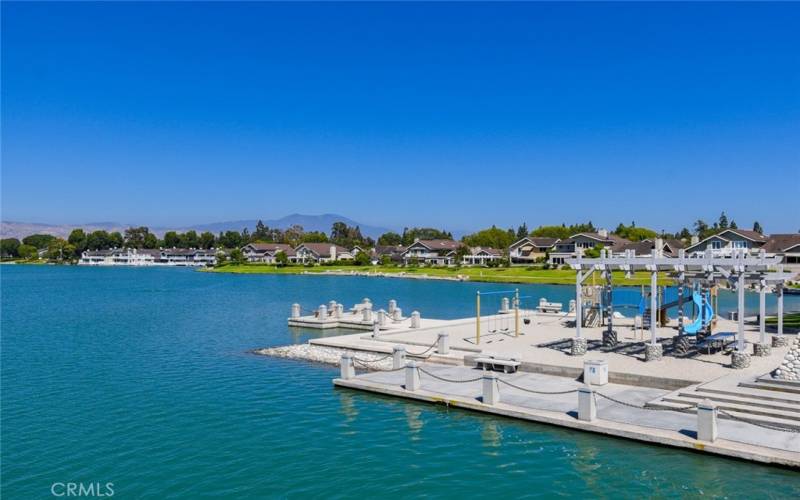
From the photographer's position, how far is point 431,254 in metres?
147

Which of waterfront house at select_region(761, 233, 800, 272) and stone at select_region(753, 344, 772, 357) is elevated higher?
waterfront house at select_region(761, 233, 800, 272)

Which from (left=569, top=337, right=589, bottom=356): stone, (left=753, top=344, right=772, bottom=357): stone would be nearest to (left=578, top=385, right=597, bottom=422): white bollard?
(left=569, top=337, right=589, bottom=356): stone

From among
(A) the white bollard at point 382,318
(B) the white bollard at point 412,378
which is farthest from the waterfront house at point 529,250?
(B) the white bollard at point 412,378

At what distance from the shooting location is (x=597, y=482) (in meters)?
13.2

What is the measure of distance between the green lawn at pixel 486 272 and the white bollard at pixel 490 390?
166 feet

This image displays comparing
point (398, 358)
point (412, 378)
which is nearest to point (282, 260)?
point (398, 358)

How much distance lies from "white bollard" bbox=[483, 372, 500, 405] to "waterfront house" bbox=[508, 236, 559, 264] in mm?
113223

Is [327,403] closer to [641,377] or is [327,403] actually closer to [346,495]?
[346,495]

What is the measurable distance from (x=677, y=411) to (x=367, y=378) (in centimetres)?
982

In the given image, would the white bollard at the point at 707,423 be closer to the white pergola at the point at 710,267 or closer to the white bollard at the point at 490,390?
the white bollard at the point at 490,390

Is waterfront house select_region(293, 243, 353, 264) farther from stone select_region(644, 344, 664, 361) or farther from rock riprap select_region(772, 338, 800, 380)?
rock riprap select_region(772, 338, 800, 380)

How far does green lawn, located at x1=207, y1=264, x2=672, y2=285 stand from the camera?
278 feet

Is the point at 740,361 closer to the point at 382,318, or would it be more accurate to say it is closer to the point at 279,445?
the point at 279,445

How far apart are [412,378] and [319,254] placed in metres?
141
